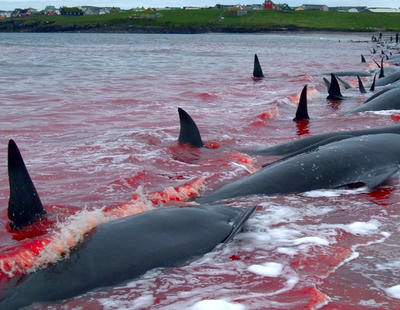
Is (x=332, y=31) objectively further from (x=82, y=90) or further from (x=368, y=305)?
(x=368, y=305)

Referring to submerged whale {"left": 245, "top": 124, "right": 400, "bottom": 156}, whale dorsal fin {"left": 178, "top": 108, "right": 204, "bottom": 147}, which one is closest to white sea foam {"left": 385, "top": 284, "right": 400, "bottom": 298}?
submerged whale {"left": 245, "top": 124, "right": 400, "bottom": 156}

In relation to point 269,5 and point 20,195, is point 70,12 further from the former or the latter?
point 20,195

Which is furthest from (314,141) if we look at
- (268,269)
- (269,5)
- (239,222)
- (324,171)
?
(269,5)

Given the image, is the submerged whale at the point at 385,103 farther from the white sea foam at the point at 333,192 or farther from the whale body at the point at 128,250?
the whale body at the point at 128,250

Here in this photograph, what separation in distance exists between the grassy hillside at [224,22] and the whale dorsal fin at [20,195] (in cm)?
12099

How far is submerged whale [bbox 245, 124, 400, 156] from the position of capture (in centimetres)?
770

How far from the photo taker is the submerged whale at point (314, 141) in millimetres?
7700

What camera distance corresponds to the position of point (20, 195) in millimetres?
4711

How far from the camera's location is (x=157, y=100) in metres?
16.7

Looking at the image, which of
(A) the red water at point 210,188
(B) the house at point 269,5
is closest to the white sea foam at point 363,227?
(A) the red water at point 210,188

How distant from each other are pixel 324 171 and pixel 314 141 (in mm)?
1746

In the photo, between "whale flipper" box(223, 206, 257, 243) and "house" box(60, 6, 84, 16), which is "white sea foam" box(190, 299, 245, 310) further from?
"house" box(60, 6, 84, 16)

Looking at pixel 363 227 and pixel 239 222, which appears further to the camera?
pixel 363 227

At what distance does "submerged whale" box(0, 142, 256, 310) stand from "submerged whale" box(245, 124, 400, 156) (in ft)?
9.70
